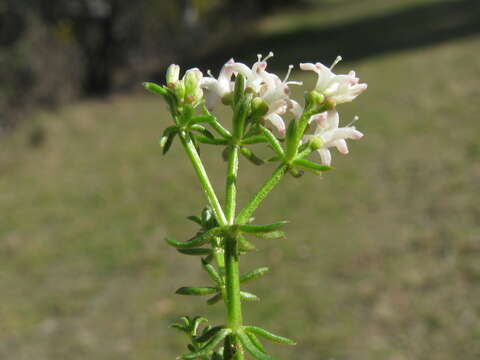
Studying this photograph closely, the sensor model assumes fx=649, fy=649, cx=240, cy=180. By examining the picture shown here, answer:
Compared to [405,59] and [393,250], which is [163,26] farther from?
[393,250]

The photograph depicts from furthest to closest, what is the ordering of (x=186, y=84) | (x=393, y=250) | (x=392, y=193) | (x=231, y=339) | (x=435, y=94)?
(x=435, y=94) < (x=392, y=193) < (x=393, y=250) < (x=186, y=84) < (x=231, y=339)

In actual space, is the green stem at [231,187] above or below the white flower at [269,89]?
below

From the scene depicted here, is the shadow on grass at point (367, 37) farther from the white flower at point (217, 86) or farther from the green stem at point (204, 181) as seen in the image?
the green stem at point (204, 181)

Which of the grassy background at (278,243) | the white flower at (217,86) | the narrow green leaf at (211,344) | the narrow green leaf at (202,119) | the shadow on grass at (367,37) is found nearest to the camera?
the narrow green leaf at (211,344)

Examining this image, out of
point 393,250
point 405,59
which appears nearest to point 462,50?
point 405,59

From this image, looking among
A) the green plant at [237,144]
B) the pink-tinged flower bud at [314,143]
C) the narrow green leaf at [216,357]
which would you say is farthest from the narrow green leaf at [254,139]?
the narrow green leaf at [216,357]

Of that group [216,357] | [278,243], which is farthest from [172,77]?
[278,243]

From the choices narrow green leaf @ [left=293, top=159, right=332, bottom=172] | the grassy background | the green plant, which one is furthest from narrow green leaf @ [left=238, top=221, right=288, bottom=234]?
the grassy background

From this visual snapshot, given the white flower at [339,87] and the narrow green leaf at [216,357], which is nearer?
the narrow green leaf at [216,357]
